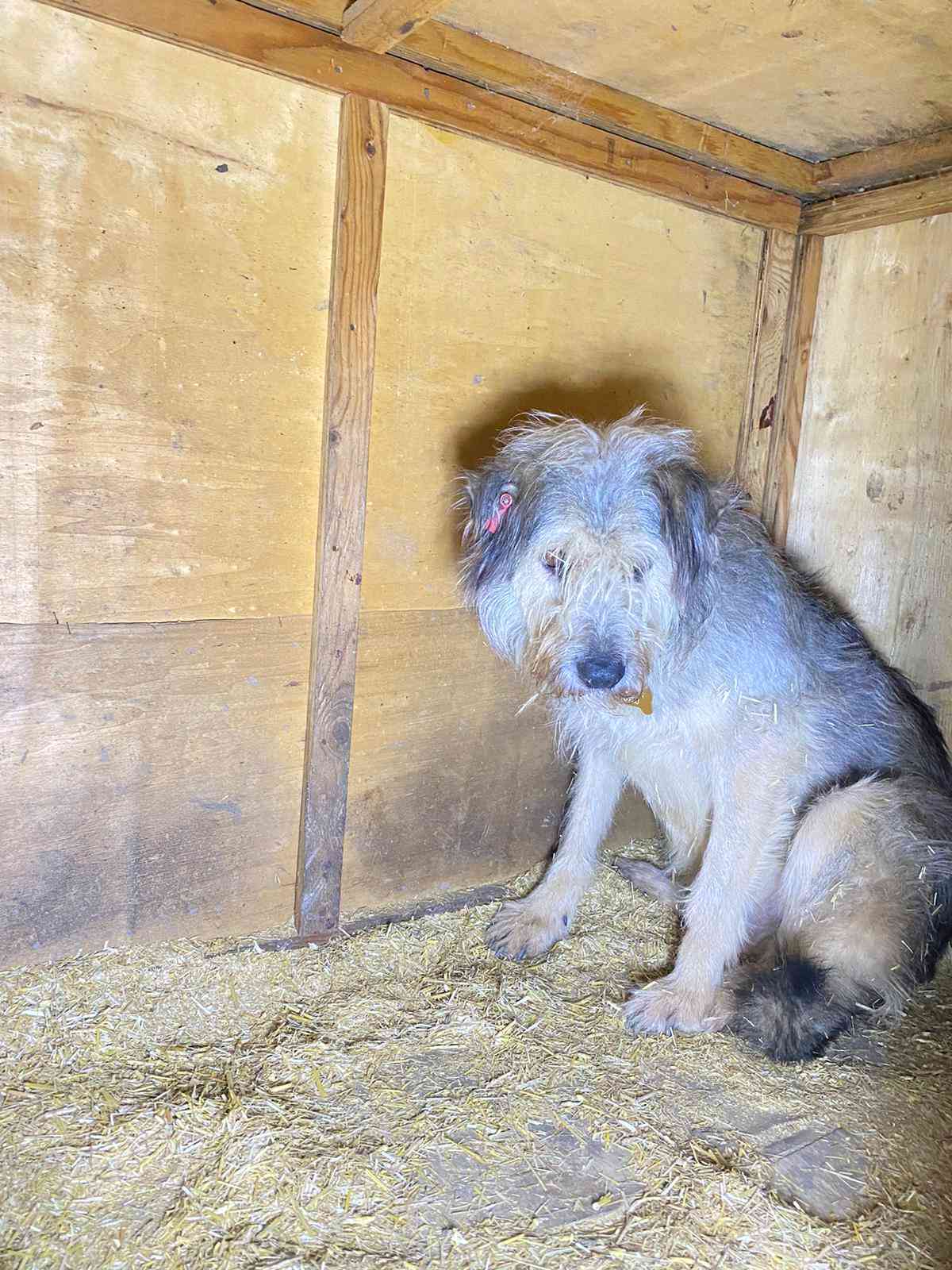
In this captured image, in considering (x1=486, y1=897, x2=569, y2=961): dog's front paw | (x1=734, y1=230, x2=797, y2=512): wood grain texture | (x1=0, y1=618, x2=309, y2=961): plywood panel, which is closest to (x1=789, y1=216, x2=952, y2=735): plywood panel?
(x1=734, y1=230, x2=797, y2=512): wood grain texture

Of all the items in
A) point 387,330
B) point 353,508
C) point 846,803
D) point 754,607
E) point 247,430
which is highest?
point 387,330

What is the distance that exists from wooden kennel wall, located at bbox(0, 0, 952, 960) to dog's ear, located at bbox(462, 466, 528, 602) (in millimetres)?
363

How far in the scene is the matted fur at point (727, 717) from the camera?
2502 millimetres

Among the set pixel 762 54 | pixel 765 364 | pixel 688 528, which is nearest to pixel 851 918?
pixel 688 528

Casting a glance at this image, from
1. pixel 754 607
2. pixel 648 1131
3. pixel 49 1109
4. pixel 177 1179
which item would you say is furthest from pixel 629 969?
pixel 49 1109

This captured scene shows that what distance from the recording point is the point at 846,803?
9.09 ft

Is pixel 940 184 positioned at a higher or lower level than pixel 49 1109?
higher

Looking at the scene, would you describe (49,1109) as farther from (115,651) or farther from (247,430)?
(247,430)

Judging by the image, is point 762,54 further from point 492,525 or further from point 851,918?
point 851,918

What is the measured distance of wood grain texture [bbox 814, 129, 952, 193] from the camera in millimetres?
3152

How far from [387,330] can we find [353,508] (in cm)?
57

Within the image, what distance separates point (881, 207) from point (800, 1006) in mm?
2850

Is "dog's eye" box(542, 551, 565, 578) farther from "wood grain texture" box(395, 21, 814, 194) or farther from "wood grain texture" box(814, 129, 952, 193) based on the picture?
"wood grain texture" box(814, 129, 952, 193)

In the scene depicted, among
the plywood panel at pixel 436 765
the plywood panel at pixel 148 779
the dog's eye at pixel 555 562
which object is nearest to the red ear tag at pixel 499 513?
the dog's eye at pixel 555 562
